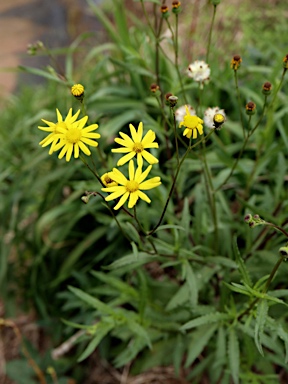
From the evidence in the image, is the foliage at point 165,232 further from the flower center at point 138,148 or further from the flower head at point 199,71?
the flower center at point 138,148

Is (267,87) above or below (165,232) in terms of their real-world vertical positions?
above

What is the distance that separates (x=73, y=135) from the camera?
892 mm

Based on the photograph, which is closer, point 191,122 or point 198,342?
point 191,122

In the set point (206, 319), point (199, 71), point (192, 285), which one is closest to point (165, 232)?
point (192, 285)

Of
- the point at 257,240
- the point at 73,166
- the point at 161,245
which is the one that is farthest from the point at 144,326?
the point at 73,166

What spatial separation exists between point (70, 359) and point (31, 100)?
1.85m

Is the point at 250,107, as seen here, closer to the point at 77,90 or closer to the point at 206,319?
the point at 77,90

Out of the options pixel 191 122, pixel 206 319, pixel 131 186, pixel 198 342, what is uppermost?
pixel 191 122

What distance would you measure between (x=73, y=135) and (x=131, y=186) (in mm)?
154

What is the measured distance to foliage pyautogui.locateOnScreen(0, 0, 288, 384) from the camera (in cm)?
132

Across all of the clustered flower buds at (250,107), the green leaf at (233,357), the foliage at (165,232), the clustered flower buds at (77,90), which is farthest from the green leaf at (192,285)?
the clustered flower buds at (77,90)

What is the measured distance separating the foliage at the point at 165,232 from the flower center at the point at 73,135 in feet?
0.86

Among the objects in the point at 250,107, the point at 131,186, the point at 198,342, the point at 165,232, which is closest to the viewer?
the point at 131,186

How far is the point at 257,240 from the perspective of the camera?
1.46 metres
